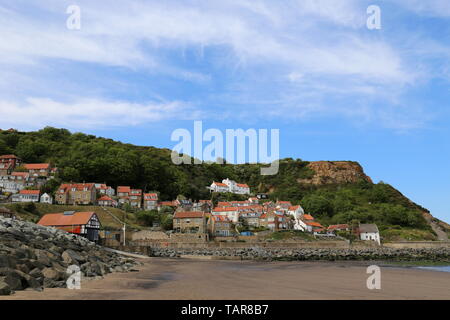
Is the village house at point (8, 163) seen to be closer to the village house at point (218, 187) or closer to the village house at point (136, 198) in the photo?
the village house at point (136, 198)

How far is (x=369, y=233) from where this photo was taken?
85.9m

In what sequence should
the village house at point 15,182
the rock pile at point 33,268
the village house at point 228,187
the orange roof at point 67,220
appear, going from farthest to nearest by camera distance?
the village house at point 228,187, the village house at point 15,182, the orange roof at point 67,220, the rock pile at point 33,268

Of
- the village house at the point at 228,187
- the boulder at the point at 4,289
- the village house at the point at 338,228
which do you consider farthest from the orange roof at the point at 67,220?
the village house at the point at 228,187

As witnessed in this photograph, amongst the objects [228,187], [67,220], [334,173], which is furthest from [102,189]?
[334,173]

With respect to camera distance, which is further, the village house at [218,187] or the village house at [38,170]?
the village house at [218,187]

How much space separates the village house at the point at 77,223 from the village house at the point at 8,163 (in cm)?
6537

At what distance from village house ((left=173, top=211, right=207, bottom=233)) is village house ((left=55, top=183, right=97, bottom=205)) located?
23854 millimetres

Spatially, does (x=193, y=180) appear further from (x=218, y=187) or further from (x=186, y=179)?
(x=186, y=179)

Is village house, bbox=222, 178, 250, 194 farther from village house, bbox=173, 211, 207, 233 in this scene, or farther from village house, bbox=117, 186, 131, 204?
village house, bbox=173, 211, 207, 233

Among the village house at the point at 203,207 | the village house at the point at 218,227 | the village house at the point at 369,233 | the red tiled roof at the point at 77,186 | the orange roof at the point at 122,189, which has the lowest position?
the village house at the point at 369,233

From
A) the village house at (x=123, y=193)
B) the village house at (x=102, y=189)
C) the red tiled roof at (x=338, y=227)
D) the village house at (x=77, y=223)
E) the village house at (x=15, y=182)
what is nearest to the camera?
the village house at (x=77, y=223)

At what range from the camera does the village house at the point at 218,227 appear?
75.2 meters

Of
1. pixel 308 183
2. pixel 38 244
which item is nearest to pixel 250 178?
pixel 308 183
